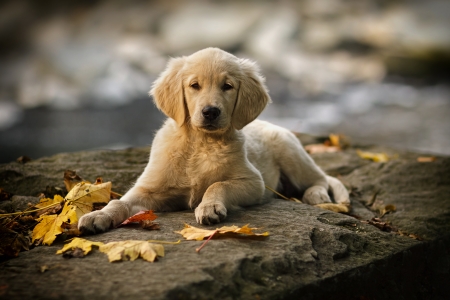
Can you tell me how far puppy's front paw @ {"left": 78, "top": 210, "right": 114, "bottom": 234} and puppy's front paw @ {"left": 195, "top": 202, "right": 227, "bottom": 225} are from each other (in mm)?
555

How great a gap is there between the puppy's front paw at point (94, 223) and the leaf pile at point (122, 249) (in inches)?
8.6

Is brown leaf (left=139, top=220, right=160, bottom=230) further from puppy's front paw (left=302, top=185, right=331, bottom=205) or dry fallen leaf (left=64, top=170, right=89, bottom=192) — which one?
puppy's front paw (left=302, top=185, right=331, bottom=205)

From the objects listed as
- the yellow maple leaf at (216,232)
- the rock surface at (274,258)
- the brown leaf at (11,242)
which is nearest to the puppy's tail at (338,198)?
the rock surface at (274,258)

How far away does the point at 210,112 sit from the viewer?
3473 millimetres

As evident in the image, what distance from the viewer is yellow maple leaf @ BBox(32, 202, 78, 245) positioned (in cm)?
A: 296

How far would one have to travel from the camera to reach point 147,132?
970cm

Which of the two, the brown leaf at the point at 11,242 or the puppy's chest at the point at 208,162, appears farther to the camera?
the puppy's chest at the point at 208,162

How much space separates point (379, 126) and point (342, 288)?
8679 mm

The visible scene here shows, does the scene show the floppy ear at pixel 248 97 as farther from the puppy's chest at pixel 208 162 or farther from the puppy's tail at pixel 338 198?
the puppy's tail at pixel 338 198

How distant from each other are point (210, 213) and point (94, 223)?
0.69 metres

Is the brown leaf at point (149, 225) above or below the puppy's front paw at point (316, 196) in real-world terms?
above

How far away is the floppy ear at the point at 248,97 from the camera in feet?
12.4

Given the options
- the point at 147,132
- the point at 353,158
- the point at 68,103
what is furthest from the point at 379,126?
the point at 68,103

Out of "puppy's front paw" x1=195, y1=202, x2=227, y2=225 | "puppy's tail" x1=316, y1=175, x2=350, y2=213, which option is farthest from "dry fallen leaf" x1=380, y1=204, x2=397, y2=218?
"puppy's front paw" x1=195, y1=202, x2=227, y2=225
